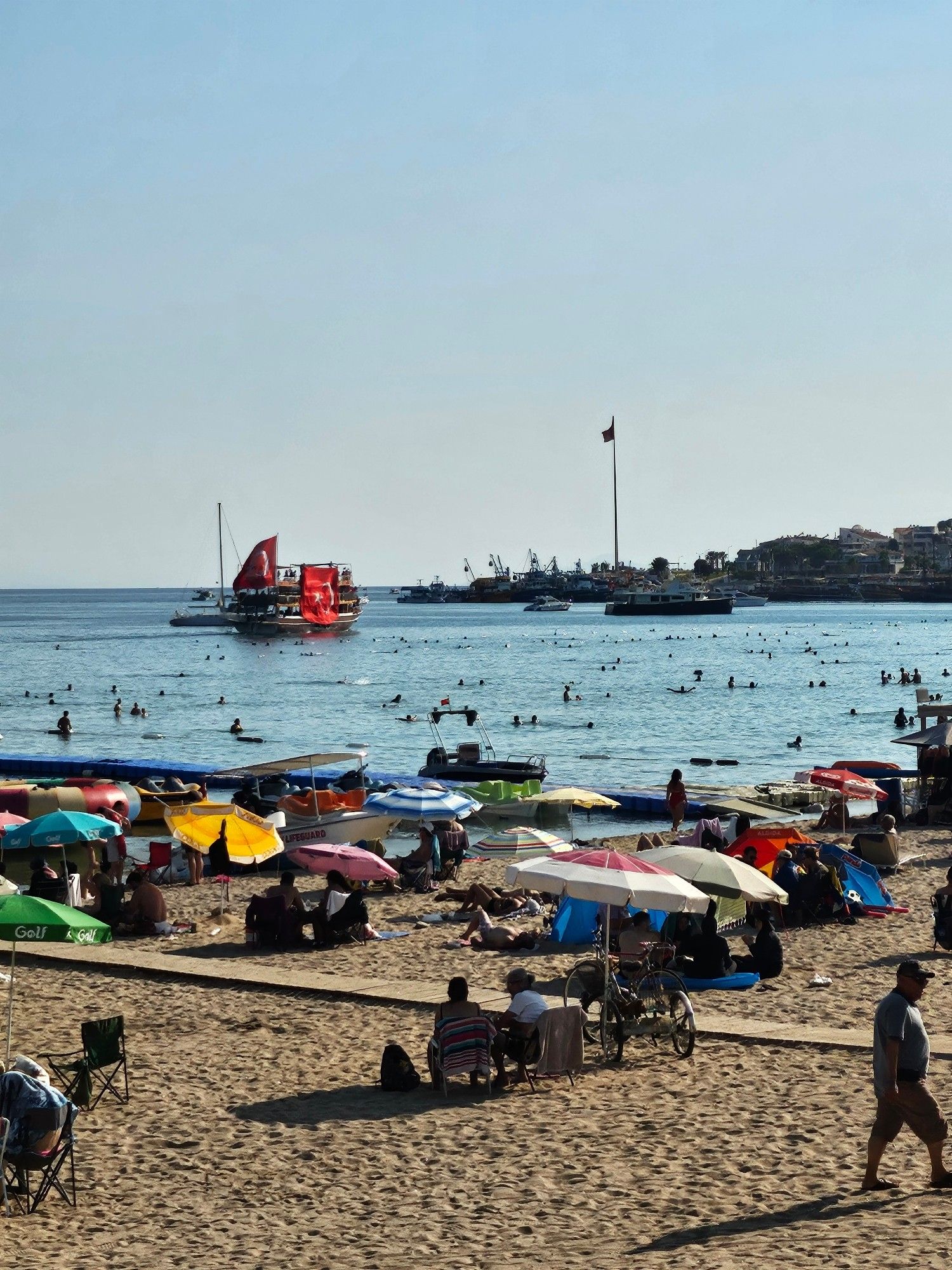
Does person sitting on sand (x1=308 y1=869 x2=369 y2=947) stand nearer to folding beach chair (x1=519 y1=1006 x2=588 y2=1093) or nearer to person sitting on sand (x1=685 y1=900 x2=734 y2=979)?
person sitting on sand (x1=685 y1=900 x2=734 y2=979)

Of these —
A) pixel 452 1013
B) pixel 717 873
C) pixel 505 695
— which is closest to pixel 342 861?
pixel 717 873

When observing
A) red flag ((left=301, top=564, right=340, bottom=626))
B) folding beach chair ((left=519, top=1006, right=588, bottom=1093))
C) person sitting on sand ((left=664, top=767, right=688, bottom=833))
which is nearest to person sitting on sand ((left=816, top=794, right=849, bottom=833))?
person sitting on sand ((left=664, top=767, right=688, bottom=833))

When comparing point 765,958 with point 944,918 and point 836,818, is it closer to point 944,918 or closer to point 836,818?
point 944,918

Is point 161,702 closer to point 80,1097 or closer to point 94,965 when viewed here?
point 94,965

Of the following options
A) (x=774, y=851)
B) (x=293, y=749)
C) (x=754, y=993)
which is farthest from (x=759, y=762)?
(x=754, y=993)

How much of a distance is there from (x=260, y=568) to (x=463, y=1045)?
135 meters

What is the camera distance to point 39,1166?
8773mm

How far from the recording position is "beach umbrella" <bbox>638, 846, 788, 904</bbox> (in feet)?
48.1

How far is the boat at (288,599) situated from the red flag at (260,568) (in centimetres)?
6

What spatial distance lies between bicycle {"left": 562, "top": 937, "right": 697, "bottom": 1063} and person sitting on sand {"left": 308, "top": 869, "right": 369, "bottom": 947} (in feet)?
14.9

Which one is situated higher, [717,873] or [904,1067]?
[904,1067]

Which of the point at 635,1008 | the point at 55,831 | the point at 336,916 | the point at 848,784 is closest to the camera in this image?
the point at 635,1008

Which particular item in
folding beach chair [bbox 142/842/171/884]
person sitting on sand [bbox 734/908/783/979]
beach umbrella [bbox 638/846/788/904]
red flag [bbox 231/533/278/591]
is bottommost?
folding beach chair [bbox 142/842/171/884]

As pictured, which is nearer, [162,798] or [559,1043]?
[559,1043]
